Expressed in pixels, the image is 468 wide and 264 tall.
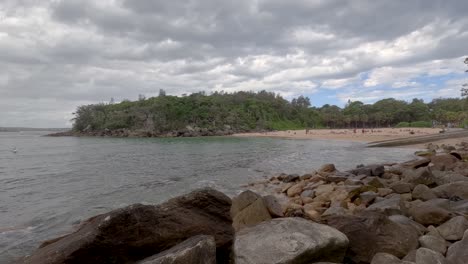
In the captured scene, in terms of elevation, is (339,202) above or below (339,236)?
below

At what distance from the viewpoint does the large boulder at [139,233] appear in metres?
3.70

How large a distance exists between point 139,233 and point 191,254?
79cm

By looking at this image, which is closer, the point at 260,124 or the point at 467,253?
the point at 467,253

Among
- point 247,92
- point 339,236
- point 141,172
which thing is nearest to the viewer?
point 339,236

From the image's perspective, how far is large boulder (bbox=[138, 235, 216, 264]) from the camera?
3465 millimetres

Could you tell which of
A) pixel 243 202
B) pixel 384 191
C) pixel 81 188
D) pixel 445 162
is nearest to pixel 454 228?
pixel 243 202

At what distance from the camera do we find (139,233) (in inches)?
156

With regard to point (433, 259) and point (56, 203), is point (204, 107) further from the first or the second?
point (433, 259)

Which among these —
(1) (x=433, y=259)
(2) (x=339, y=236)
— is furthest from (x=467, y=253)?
(2) (x=339, y=236)

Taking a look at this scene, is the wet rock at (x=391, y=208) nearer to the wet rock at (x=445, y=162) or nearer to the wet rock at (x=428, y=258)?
the wet rock at (x=428, y=258)

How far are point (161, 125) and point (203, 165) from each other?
7203cm

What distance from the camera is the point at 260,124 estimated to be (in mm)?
102125

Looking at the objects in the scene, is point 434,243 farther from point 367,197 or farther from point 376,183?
point 376,183

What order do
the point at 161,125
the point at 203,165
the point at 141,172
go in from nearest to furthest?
the point at 141,172
the point at 203,165
the point at 161,125
